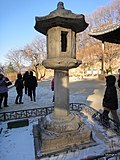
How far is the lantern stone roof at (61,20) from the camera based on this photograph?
12.3ft

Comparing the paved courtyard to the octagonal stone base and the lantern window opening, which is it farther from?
the lantern window opening

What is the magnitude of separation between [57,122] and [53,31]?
2.17m

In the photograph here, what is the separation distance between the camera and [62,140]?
3.85 metres

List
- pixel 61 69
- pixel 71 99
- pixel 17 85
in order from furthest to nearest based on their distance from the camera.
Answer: pixel 71 99
pixel 17 85
pixel 61 69

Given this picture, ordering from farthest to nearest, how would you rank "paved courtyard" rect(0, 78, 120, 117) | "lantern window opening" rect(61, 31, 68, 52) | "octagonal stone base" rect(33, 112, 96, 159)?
"paved courtyard" rect(0, 78, 120, 117) < "lantern window opening" rect(61, 31, 68, 52) < "octagonal stone base" rect(33, 112, 96, 159)

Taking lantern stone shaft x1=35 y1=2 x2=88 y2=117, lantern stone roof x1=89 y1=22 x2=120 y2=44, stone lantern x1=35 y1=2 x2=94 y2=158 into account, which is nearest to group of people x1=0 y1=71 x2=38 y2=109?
stone lantern x1=35 y1=2 x2=94 y2=158

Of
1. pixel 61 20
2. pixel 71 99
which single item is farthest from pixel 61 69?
pixel 71 99

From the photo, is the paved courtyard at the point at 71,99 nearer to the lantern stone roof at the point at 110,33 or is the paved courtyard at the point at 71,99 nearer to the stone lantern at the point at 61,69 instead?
the stone lantern at the point at 61,69

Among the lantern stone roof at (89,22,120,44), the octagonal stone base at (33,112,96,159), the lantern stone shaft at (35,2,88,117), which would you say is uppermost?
the lantern stone roof at (89,22,120,44)

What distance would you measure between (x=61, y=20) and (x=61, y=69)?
1.11 metres

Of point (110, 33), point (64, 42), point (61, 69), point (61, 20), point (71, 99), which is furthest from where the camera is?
point (110, 33)

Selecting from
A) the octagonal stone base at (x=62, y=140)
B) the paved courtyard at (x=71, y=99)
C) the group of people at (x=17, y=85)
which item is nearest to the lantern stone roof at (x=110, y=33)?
the paved courtyard at (x=71, y=99)

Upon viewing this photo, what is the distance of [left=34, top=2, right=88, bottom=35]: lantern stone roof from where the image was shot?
12.3 feet

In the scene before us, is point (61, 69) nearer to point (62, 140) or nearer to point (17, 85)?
point (62, 140)
